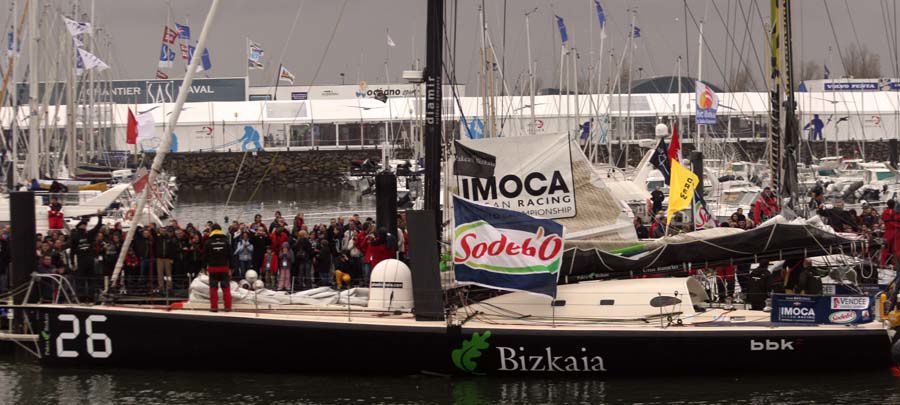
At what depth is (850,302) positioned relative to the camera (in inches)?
615

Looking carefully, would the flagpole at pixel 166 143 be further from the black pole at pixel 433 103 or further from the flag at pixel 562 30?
the flag at pixel 562 30

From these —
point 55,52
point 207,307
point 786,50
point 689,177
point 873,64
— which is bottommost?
point 207,307

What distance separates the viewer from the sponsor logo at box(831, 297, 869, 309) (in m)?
15.6

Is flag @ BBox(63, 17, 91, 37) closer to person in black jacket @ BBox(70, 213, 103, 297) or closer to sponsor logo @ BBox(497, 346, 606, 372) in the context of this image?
person in black jacket @ BBox(70, 213, 103, 297)

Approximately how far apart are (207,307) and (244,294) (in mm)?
538

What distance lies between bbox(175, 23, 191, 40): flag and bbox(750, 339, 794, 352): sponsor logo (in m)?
51.7

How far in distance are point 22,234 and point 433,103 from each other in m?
6.19

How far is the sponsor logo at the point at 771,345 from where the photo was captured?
15.7 m

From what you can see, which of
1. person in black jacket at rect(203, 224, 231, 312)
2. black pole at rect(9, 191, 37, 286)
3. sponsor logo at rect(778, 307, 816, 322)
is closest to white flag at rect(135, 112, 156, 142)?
black pole at rect(9, 191, 37, 286)

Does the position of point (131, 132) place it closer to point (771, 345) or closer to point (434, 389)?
point (434, 389)

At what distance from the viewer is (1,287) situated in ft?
67.4

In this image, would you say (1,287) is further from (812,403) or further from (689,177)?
(812,403)

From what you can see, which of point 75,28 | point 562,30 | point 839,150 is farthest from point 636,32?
point 75,28

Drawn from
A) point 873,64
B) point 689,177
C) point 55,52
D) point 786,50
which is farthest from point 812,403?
point 873,64
